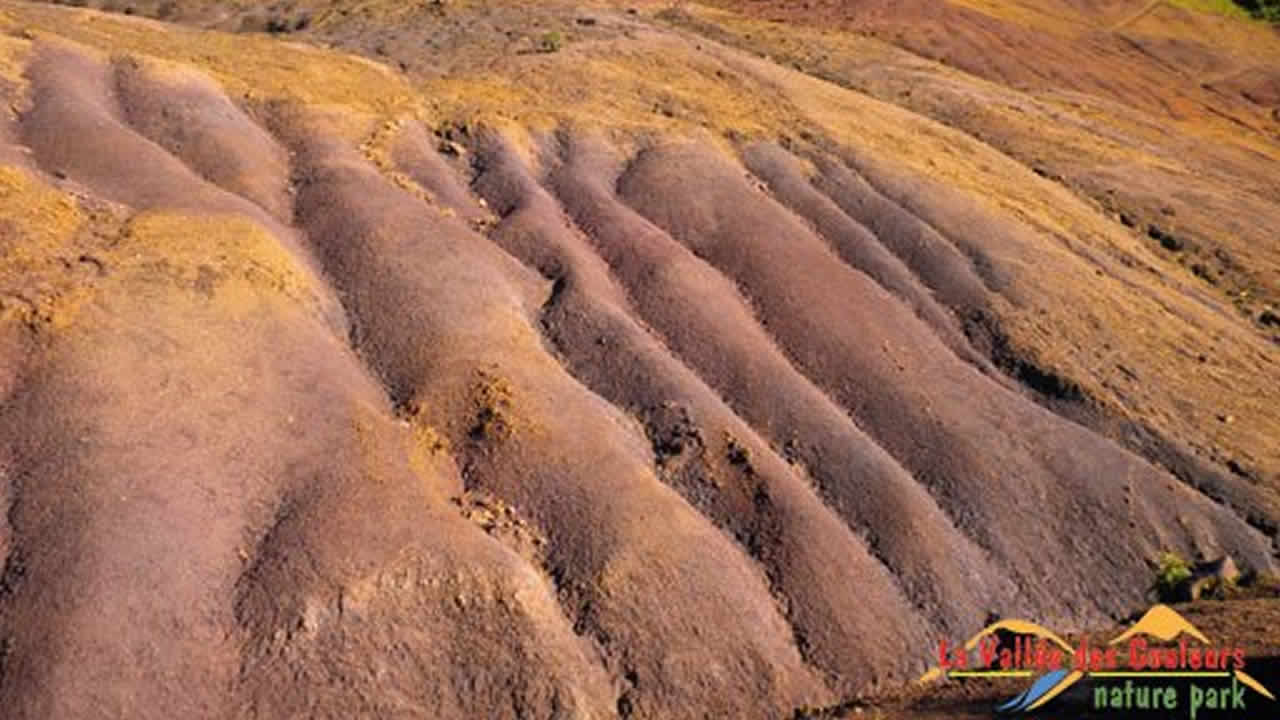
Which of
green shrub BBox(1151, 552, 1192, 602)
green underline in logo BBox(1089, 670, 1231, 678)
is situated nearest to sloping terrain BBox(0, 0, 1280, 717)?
green shrub BBox(1151, 552, 1192, 602)

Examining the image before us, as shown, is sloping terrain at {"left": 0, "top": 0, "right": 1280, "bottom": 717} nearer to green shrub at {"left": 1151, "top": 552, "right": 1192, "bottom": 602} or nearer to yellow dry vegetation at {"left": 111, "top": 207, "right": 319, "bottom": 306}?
yellow dry vegetation at {"left": 111, "top": 207, "right": 319, "bottom": 306}

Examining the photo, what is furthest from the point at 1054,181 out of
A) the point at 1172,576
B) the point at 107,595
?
the point at 107,595

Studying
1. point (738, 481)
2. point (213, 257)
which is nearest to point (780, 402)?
point (738, 481)

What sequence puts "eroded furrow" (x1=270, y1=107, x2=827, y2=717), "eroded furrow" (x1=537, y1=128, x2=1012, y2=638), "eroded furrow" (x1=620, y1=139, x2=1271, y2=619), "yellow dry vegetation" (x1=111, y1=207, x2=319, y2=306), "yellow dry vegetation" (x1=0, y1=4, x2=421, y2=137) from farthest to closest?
"yellow dry vegetation" (x1=0, y1=4, x2=421, y2=137) < "eroded furrow" (x1=620, y1=139, x2=1271, y2=619) < "eroded furrow" (x1=537, y1=128, x2=1012, y2=638) < "yellow dry vegetation" (x1=111, y1=207, x2=319, y2=306) < "eroded furrow" (x1=270, y1=107, x2=827, y2=717)

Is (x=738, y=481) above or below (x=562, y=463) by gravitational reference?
below

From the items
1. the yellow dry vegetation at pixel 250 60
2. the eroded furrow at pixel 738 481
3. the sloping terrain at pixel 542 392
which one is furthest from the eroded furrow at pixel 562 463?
the yellow dry vegetation at pixel 250 60

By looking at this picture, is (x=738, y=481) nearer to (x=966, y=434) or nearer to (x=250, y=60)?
(x=966, y=434)

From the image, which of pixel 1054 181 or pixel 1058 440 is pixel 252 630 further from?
pixel 1054 181

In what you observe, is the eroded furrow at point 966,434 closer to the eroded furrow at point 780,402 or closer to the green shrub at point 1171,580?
the green shrub at point 1171,580
